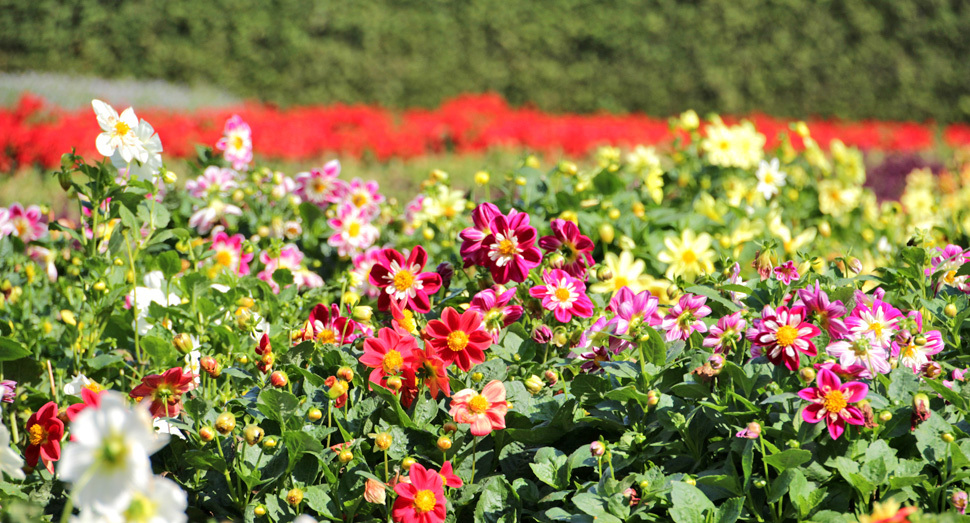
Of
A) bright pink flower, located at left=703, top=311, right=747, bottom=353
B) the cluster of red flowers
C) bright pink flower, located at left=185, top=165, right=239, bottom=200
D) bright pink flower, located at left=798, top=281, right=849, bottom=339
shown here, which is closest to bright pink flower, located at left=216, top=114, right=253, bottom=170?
bright pink flower, located at left=185, top=165, right=239, bottom=200

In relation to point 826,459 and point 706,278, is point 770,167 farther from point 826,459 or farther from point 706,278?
point 826,459

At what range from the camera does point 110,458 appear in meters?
0.72

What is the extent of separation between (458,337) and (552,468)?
0.27 m

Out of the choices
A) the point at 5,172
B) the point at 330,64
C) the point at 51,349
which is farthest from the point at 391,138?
the point at 51,349

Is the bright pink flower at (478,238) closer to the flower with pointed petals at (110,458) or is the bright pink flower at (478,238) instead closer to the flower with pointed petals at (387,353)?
the flower with pointed petals at (387,353)

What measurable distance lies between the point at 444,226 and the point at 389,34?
6994 millimetres

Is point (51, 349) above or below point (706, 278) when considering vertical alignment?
below

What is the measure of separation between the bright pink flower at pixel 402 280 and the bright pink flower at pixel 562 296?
0.20 meters

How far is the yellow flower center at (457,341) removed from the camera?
125 cm

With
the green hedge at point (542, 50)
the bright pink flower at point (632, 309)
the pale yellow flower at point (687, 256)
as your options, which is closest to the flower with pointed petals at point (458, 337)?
the bright pink flower at point (632, 309)

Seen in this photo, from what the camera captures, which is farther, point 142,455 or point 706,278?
point 706,278

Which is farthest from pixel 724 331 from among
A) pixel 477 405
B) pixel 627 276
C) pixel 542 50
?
pixel 542 50

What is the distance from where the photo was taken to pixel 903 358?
128 cm

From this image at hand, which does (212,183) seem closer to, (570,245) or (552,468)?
(570,245)
